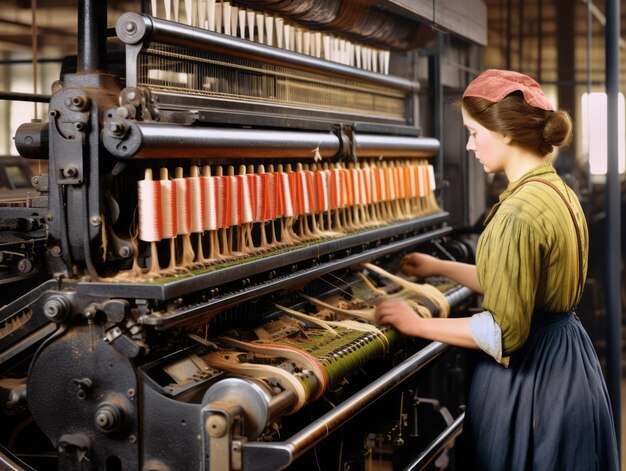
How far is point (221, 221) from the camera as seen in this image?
9.96 feet

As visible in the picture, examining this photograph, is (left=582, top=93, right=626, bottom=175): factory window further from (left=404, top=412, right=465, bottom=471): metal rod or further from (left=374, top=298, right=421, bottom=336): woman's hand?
(left=374, top=298, right=421, bottom=336): woman's hand

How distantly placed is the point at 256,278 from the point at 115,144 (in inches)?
32.5

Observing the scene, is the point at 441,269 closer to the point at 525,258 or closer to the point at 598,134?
the point at 525,258

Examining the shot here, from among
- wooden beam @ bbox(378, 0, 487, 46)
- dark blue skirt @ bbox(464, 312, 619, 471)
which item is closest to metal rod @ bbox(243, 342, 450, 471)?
dark blue skirt @ bbox(464, 312, 619, 471)

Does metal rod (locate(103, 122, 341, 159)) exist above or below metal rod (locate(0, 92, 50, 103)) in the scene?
below

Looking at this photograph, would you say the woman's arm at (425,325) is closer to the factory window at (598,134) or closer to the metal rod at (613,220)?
the metal rod at (613,220)

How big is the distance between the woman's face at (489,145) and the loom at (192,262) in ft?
2.20

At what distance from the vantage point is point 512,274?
9.89 feet

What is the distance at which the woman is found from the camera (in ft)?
10.0

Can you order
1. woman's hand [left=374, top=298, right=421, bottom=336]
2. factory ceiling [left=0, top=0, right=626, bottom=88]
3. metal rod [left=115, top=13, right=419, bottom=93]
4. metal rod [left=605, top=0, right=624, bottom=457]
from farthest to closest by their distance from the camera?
factory ceiling [left=0, top=0, right=626, bottom=88], metal rod [left=605, top=0, right=624, bottom=457], woman's hand [left=374, top=298, right=421, bottom=336], metal rod [left=115, top=13, right=419, bottom=93]

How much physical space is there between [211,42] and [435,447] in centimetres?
214

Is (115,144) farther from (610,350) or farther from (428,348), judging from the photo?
(610,350)

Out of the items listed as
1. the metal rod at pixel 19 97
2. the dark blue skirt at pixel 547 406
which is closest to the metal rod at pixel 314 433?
the dark blue skirt at pixel 547 406

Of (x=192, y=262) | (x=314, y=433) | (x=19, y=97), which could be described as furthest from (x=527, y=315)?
(x=19, y=97)
